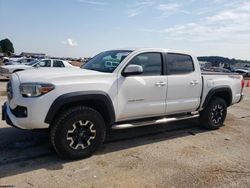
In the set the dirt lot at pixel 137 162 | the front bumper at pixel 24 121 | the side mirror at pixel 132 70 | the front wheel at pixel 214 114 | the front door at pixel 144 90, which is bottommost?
the dirt lot at pixel 137 162

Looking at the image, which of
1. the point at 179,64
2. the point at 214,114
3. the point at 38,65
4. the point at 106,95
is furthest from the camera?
the point at 38,65

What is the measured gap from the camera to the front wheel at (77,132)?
4648mm

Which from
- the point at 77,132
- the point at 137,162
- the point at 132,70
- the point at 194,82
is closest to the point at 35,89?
the point at 77,132

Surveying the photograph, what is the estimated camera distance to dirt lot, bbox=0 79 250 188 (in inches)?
165

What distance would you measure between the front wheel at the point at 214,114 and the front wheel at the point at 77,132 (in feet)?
9.96

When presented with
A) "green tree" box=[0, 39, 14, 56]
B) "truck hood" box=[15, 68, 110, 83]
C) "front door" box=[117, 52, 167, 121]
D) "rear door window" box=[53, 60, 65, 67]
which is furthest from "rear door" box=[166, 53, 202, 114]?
"green tree" box=[0, 39, 14, 56]

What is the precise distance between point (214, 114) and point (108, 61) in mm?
3087

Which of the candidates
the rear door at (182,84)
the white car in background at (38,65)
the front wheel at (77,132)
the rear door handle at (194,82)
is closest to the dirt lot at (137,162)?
the front wheel at (77,132)

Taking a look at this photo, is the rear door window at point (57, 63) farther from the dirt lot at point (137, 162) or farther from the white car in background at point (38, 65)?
the dirt lot at point (137, 162)

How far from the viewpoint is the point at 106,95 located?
5.03 metres

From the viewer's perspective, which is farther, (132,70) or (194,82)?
(194,82)

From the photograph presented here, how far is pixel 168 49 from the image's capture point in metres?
6.34

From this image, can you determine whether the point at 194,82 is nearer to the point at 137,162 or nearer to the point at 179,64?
the point at 179,64

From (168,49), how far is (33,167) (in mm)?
3507
